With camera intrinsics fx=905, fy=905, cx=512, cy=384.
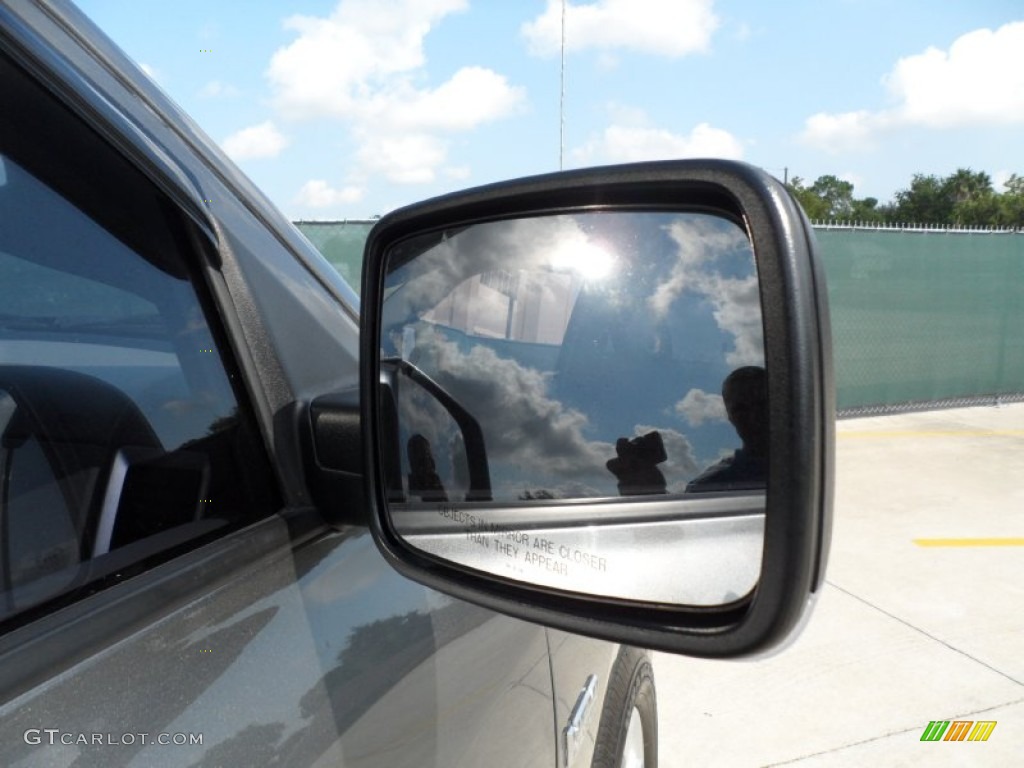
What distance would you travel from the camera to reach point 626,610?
108cm

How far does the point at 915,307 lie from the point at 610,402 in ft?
35.4

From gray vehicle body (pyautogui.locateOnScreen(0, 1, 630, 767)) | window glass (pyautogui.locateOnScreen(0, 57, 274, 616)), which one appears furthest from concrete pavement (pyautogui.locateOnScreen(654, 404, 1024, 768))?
window glass (pyautogui.locateOnScreen(0, 57, 274, 616))

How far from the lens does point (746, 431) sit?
1016 millimetres

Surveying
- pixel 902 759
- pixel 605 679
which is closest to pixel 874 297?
pixel 902 759

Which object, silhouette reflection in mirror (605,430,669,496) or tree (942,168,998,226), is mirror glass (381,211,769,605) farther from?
tree (942,168,998,226)

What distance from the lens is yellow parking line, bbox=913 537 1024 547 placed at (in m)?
5.98

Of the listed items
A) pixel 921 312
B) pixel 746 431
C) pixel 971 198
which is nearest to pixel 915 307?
pixel 921 312

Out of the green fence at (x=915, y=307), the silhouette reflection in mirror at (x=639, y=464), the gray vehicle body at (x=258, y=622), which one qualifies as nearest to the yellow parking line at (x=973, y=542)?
the green fence at (x=915, y=307)

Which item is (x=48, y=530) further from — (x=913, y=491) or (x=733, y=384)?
(x=913, y=491)

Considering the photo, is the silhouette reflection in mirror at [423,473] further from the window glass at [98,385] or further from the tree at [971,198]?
the tree at [971,198]

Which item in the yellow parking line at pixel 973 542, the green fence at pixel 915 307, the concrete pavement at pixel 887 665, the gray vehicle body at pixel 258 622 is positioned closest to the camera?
the gray vehicle body at pixel 258 622

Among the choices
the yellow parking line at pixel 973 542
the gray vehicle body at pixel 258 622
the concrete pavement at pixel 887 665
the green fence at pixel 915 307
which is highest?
the green fence at pixel 915 307

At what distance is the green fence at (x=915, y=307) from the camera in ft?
34.4

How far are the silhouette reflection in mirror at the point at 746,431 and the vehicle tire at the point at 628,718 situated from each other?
129 centimetres
